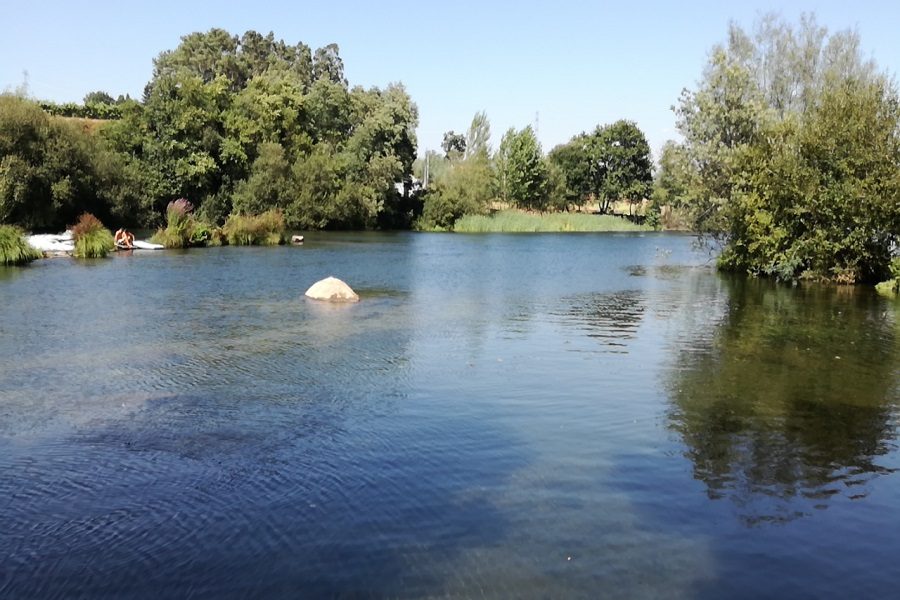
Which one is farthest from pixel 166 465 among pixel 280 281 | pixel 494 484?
pixel 280 281

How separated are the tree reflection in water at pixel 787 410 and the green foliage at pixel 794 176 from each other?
937 cm

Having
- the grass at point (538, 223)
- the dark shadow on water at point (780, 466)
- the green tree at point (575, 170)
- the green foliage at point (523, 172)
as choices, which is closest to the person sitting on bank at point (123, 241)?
the dark shadow on water at point (780, 466)

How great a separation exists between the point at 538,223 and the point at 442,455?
2966 inches

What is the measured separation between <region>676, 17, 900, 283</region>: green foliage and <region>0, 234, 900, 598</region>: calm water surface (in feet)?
32.7

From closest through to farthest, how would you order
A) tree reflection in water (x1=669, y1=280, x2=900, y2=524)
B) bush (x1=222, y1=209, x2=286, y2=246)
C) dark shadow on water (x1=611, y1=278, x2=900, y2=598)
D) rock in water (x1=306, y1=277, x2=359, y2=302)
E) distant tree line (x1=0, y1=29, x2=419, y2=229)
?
dark shadow on water (x1=611, y1=278, x2=900, y2=598) < tree reflection in water (x1=669, y1=280, x2=900, y2=524) < rock in water (x1=306, y1=277, x2=359, y2=302) < distant tree line (x1=0, y1=29, x2=419, y2=229) < bush (x1=222, y1=209, x2=286, y2=246)

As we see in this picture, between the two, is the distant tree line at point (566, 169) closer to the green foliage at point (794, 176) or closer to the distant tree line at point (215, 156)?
the distant tree line at point (215, 156)

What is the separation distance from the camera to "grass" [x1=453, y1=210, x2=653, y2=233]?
3159 inches

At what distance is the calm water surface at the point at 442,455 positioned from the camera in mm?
6188

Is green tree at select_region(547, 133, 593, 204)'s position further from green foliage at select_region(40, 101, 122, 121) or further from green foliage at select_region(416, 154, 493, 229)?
green foliage at select_region(40, 101, 122, 121)

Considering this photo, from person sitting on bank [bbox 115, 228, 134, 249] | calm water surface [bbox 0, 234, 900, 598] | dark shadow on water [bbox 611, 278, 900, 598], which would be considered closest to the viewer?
calm water surface [bbox 0, 234, 900, 598]

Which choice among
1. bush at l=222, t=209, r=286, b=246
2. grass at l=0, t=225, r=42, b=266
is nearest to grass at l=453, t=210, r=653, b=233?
bush at l=222, t=209, r=286, b=246

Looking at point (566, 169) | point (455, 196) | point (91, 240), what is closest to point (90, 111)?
point (455, 196)

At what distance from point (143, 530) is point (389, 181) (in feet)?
234

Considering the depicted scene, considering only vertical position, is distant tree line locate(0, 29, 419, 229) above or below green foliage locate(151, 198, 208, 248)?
above
